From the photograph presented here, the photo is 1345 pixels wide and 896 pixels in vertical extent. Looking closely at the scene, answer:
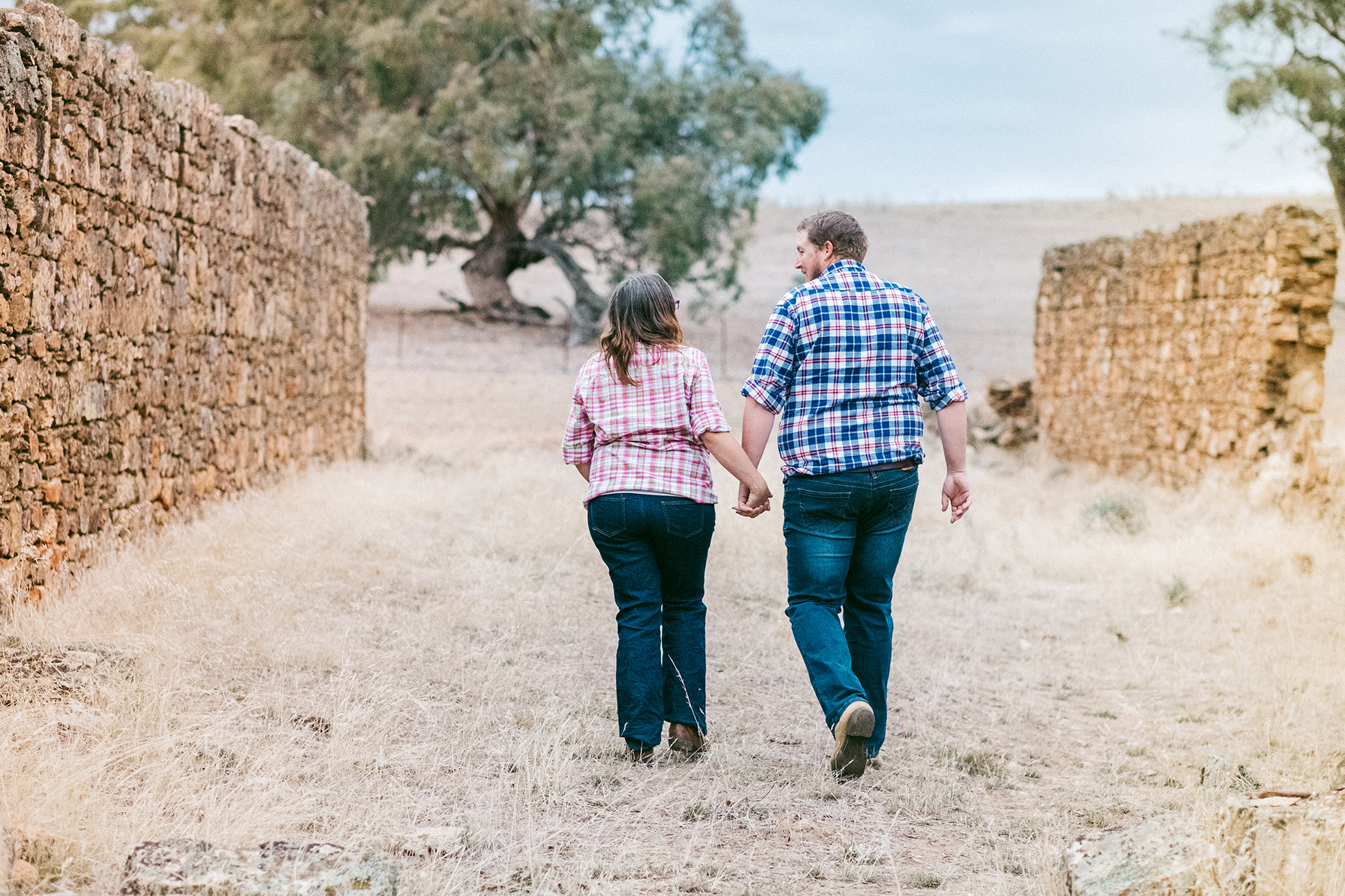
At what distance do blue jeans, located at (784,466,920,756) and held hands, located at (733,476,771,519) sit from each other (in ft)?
0.32

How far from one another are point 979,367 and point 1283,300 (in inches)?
717

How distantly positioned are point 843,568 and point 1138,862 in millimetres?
1419

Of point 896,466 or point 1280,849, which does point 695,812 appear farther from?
point 1280,849

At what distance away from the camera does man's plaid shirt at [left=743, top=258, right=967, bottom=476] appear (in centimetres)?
390

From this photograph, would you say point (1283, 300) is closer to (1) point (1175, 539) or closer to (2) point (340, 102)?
(1) point (1175, 539)

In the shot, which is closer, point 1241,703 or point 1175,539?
point 1241,703

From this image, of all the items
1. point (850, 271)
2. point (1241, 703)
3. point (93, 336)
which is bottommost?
point (1241, 703)

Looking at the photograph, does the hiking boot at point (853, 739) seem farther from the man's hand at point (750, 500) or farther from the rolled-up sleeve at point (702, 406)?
the rolled-up sleeve at point (702, 406)

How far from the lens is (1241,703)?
A: 5109 mm

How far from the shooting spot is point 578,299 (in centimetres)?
2731

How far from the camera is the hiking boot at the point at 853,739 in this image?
3768 mm

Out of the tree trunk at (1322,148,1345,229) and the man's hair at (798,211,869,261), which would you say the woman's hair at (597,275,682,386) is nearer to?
the man's hair at (798,211,869,261)

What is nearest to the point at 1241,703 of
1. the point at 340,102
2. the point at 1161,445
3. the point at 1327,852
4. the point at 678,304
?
the point at 1327,852

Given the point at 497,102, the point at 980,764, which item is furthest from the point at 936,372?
the point at 497,102
